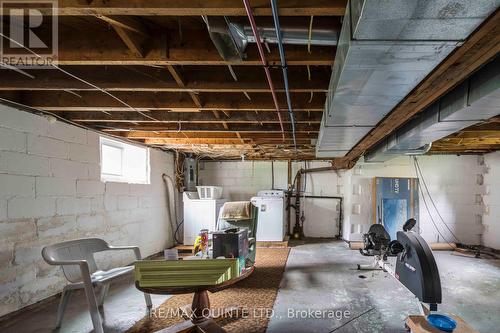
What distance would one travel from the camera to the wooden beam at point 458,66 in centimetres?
126

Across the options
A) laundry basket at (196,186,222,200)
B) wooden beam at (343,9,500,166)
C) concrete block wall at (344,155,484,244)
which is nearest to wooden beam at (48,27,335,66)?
wooden beam at (343,9,500,166)

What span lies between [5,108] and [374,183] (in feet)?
19.8

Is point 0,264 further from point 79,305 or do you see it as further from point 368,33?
point 368,33

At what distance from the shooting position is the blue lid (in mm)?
1615

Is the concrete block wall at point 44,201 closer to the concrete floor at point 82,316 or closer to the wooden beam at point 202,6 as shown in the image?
the concrete floor at point 82,316

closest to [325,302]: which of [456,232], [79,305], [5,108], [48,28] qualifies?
[79,305]

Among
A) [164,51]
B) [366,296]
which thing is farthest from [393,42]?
[366,296]

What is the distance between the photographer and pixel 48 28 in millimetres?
1916

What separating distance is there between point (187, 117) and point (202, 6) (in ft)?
7.53

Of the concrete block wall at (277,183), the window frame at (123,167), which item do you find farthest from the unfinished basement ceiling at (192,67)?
the concrete block wall at (277,183)

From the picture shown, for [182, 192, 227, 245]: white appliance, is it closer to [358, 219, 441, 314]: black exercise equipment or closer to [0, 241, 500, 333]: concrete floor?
[0, 241, 500, 333]: concrete floor

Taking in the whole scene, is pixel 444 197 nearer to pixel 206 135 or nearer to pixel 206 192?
pixel 206 192

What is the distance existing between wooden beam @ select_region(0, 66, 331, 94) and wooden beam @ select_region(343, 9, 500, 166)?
0.68m

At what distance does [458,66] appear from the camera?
1.66 metres
